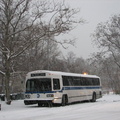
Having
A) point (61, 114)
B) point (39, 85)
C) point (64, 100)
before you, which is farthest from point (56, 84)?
point (61, 114)

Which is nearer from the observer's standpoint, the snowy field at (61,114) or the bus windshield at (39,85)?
the snowy field at (61,114)

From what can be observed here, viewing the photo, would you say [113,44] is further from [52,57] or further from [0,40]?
[0,40]

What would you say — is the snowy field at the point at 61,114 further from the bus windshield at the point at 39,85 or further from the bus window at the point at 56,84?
the bus window at the point at 56,84

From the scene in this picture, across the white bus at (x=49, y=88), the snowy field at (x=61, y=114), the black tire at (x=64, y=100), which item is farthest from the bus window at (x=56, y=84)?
the snowy field at (x=61, y=114)

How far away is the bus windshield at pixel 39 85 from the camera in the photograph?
22473 millimetres

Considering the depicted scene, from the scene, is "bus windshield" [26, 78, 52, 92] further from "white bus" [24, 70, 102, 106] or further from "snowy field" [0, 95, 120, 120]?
"snowy field" [0, 95, 120, 120]

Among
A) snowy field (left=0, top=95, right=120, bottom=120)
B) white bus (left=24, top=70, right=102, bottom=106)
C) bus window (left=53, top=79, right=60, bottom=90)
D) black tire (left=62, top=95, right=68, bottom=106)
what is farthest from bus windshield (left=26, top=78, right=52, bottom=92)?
snowy field (left=0, top=95, right=120, bottom=120)

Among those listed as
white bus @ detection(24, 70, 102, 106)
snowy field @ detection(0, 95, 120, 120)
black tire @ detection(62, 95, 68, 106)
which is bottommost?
snowy field @ detection(0, 95, 120, 120)

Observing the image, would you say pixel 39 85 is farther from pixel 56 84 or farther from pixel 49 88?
pixel 56 84

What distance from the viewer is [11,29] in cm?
2814

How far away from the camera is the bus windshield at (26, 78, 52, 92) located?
22473 millimetres

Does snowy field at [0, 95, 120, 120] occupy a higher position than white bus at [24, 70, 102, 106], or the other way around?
white bus at [24, 70, 102, 106]

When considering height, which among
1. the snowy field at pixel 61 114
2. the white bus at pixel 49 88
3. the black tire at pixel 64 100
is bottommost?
the snowy field at pixel 61 114

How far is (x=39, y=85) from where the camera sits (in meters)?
22.8
